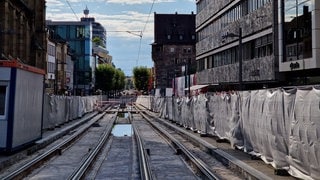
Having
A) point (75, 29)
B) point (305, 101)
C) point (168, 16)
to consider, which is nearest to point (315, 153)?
point (305, 101)

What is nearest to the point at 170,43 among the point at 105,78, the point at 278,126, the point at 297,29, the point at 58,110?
the point at 105,78

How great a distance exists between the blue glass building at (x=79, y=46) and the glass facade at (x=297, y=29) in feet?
300

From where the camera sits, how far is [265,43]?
151 feet

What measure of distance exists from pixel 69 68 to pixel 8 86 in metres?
104

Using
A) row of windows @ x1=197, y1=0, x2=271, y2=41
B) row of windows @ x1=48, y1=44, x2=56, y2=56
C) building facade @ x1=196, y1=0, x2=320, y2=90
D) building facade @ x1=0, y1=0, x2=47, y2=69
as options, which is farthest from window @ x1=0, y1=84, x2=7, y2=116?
row of windows @ x1=48, y1=44, x2=56, y2=56

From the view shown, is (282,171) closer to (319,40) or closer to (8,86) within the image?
(8,86)

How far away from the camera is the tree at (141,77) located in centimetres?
16281

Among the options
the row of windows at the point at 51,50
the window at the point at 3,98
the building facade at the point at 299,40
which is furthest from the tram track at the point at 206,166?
the row of windows at the point at 51,50

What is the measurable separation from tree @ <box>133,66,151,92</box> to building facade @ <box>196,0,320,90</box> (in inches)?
3828

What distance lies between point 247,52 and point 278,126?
39.1m

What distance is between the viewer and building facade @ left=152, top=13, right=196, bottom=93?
13900 cm

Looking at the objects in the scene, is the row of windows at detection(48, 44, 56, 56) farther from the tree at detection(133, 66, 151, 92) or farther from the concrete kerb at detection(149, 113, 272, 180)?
the concrete kerb at detection(149, 113, 272, 180)

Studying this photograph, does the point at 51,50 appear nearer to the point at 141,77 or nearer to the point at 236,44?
the point at 236,44

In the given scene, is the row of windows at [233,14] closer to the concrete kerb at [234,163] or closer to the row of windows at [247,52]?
the row of windows at [247,52]
